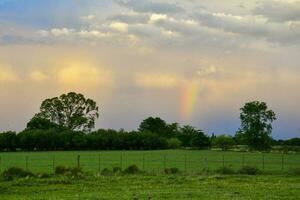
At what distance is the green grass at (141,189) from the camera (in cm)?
2728

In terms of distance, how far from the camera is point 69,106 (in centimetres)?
18812

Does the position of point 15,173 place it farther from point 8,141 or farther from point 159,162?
point 8,141

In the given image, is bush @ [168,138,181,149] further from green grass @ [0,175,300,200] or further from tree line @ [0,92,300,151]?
green grass @ [0,175,300,200]

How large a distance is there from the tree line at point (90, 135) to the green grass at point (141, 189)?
115m

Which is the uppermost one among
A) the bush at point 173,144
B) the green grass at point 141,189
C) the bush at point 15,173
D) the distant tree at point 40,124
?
the distant tree at point 40,124

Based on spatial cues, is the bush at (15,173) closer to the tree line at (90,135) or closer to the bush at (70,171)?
the bush at (70,171)

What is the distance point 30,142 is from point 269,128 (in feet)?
226

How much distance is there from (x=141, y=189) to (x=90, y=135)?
135 meters

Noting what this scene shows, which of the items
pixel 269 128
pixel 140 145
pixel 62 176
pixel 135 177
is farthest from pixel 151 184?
pixel 140 145

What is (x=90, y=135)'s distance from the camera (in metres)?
165

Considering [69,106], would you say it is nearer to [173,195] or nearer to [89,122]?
[89,122]

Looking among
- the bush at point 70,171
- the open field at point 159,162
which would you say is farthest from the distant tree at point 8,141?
the bush at point 70,171

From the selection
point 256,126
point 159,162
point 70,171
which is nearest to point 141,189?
point 70,171

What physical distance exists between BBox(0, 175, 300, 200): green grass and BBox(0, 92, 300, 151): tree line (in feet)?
376
